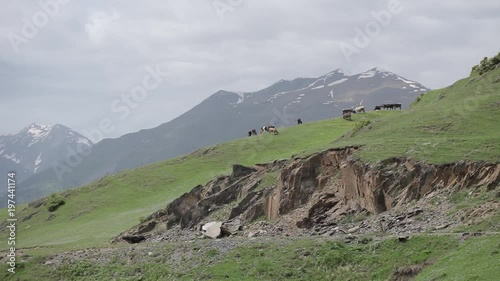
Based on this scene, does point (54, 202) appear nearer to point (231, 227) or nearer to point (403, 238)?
point (231, 227)

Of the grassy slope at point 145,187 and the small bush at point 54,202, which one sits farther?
the small bush at point 54,202

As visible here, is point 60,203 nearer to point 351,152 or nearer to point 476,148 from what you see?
point 351,152

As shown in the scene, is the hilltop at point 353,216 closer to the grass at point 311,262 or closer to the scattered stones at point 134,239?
the grass at point 311,262

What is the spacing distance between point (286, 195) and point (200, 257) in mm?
10694

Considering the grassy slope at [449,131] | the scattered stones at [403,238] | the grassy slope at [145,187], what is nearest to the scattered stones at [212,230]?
the grassy slope at [449,131]

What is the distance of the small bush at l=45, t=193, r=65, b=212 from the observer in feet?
265

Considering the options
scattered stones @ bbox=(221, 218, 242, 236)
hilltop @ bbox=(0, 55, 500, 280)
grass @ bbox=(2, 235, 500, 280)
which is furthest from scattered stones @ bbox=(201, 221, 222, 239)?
grass @ bbox=(2, 235, 500, 280)

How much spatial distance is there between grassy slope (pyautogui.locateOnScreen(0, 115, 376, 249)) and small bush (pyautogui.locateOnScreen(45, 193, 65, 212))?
3.46ft

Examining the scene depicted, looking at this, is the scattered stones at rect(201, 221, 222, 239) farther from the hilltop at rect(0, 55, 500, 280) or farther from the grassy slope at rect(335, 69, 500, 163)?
the grassy slope at rect(335, 69, 500, 163)

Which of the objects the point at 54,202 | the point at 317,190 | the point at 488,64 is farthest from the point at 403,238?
the point at 54,202

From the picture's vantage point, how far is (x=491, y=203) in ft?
92.7

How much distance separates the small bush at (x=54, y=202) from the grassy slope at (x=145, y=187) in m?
1.05

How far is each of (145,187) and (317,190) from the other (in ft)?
151

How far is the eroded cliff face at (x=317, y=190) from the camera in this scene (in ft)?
108
